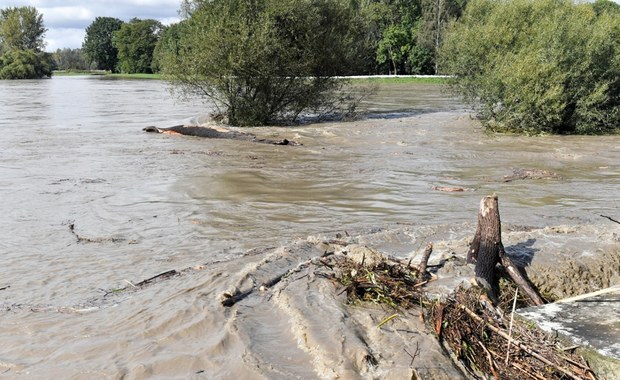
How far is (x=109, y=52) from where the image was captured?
431 ft

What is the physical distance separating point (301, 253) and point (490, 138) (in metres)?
15.2

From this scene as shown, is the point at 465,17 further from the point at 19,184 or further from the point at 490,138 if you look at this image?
the point at 19,184

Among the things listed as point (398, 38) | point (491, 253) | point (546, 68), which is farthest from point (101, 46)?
point (491, 253)

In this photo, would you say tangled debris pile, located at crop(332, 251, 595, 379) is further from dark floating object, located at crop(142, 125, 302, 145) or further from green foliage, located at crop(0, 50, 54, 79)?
green foliage, located at crop(0, 50, 54, 79)

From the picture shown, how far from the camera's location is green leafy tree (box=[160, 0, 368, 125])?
71.5 feet

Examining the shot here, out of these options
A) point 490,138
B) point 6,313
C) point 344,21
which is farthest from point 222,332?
point 344,21

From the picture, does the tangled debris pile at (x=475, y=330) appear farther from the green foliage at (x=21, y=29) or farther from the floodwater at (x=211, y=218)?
the green foliage at (x=21, y=29)

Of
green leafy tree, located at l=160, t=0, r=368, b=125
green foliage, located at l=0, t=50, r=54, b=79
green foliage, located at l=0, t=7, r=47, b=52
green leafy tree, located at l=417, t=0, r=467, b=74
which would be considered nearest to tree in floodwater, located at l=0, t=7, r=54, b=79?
Result: green foliage, located at l=0, t=7, r=47, b=52

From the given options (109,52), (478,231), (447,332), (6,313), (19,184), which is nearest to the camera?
(447,332)

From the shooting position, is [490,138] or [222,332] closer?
[222,332]

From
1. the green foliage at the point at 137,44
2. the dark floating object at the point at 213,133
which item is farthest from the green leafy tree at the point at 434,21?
the green foliage at the point at 137,44

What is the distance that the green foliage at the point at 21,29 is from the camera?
363 ft

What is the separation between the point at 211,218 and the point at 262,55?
43.4 feet

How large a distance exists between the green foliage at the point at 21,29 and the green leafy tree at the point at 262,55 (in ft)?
326
